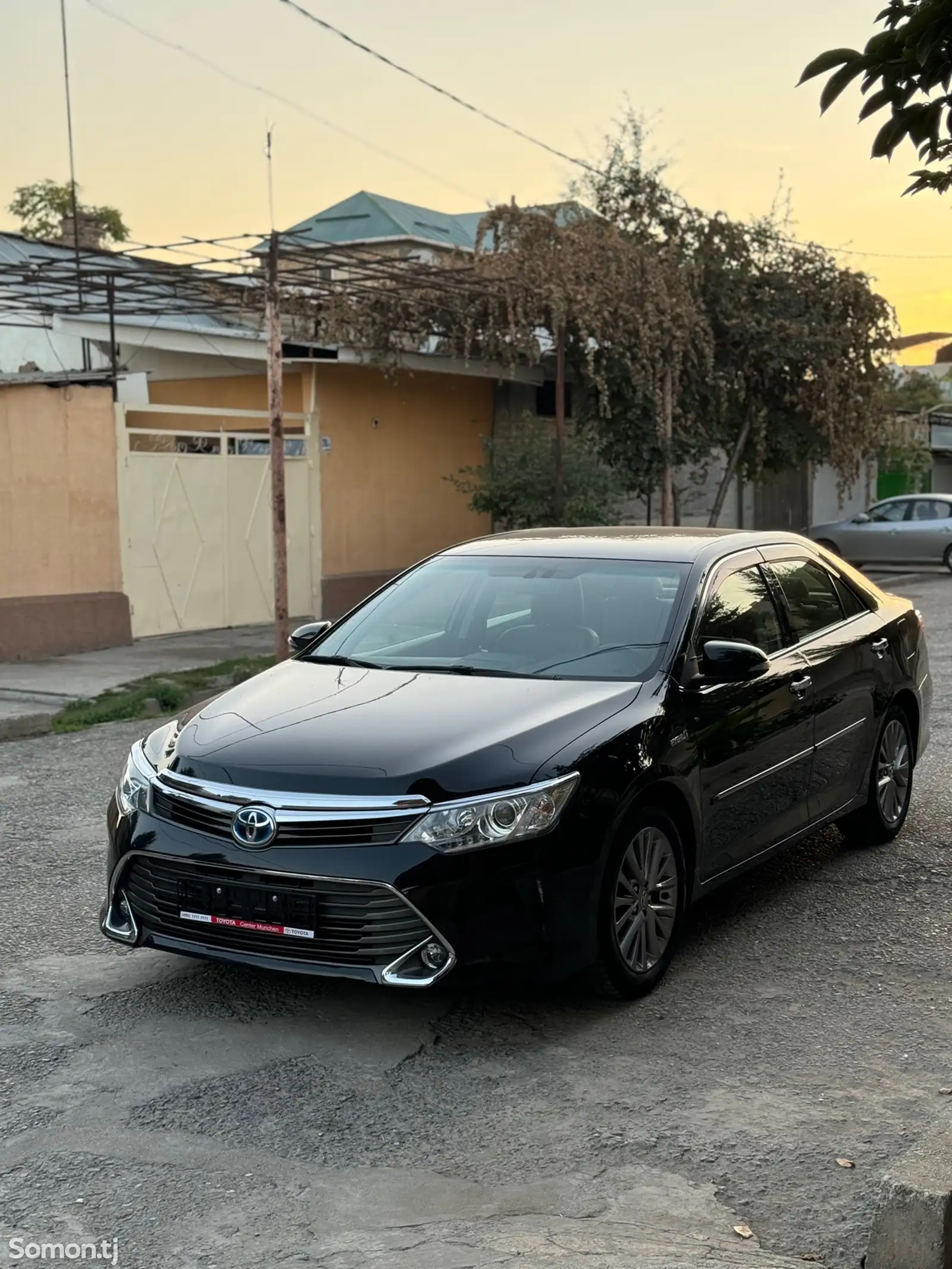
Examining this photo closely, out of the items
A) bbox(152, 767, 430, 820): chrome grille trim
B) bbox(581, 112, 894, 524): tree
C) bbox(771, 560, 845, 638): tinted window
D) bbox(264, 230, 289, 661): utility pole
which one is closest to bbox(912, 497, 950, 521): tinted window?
bbox(581, 112, 894, 524): tree

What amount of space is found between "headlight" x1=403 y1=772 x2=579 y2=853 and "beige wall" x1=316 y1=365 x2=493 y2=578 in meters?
14.4

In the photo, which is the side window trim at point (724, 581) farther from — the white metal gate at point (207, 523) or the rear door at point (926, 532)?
the rear door at point (926, 532)

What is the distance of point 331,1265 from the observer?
3.24 meters

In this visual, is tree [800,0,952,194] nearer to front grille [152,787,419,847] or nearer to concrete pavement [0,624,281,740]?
front grille [152,787,419,847]

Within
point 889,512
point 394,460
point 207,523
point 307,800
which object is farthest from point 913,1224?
point 889,512

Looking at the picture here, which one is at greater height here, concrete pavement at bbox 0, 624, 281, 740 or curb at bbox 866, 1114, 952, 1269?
curb at bbox 866, 1114, 952, 1269

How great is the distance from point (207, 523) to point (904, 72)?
45.3ft

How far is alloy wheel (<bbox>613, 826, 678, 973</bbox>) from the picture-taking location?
4.78 meters

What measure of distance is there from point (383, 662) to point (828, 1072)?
229 cm

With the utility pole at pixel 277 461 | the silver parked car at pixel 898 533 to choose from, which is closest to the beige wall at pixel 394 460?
the utility pole at pixel 277 461

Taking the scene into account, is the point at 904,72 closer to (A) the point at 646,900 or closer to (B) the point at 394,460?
(A) the point at 646,900

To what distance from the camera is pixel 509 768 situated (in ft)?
14.8

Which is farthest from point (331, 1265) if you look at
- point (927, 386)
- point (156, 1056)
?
point (927, 386)

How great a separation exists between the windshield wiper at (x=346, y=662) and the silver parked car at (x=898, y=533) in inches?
854
